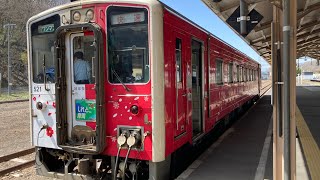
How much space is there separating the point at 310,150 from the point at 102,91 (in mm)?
4887

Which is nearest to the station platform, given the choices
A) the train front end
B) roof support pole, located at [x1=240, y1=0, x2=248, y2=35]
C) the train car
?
the train car

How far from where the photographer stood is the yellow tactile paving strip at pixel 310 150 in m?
6.03

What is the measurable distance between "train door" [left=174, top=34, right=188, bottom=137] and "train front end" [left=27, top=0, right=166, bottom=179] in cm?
71

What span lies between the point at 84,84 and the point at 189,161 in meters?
3.25

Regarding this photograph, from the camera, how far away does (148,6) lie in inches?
192

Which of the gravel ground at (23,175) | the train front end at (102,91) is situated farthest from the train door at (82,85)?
the gravel ground at (23,175)

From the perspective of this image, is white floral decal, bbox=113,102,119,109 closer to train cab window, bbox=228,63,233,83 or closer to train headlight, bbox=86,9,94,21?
train headlight, bbox=86,9,94,21

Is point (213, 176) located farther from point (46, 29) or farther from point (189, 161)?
point (46, 29)

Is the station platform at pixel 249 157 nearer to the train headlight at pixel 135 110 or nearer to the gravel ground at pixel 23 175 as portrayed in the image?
the train headlight at pixel 135 110

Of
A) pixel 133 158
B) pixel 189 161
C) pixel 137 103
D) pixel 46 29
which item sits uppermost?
pixel 46 29

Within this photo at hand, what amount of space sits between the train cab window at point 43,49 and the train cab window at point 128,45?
42.0 inches

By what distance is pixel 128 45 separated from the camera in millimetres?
5105

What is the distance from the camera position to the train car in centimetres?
493

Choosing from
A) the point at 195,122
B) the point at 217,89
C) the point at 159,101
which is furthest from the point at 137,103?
the point at 217,89
